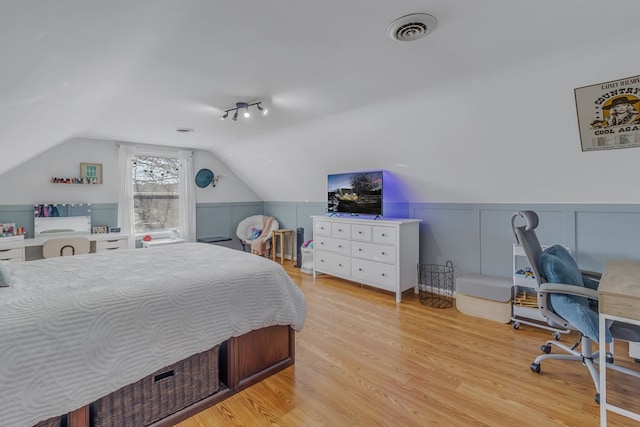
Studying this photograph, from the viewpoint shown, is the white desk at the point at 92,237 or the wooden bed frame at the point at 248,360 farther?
the white desk at the point at 92,237

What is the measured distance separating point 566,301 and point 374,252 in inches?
85.8

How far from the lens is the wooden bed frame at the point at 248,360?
183 centimetres

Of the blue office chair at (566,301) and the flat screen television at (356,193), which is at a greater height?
the flat screen television at (356,193)

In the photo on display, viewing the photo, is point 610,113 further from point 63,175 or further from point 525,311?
point 63,175

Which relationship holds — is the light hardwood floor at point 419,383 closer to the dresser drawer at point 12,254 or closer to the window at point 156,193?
the dresser drawer at point 12,254

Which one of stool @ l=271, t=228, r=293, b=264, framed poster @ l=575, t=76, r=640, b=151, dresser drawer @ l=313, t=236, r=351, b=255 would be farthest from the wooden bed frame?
stool @ l=271, t=228, r=293, b=264

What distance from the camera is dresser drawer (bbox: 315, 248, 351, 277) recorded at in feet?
14.0

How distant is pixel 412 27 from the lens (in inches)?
68.7

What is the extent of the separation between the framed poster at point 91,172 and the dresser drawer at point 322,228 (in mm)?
3409

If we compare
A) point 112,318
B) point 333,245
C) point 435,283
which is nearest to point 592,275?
point 435,283

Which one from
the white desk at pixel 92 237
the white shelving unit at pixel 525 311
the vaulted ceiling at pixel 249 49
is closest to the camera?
the vaulted ceiling at pixel 249 49

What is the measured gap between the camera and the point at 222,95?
Answer: 289 cm

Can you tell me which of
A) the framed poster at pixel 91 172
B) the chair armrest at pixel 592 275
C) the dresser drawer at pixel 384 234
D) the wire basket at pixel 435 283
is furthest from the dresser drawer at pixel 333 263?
the framed poster at pixel 91 172

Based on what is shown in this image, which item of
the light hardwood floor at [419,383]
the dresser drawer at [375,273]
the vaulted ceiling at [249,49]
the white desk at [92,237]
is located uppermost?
the vaulted ceiling at [249,49]
